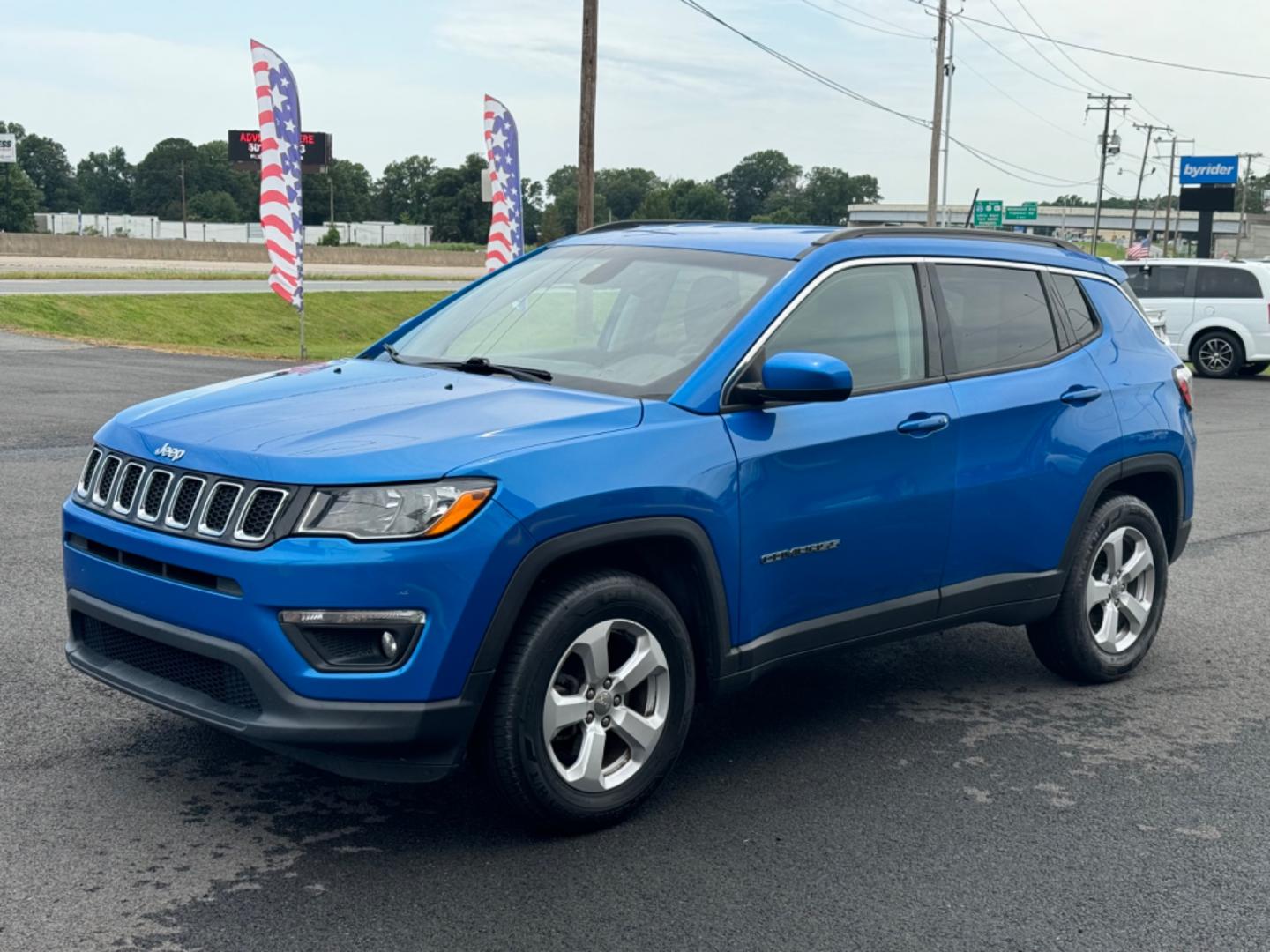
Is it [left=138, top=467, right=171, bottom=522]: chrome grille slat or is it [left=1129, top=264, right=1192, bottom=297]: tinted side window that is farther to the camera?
[left=1129, top=264, right=1192, bottom=297]: tinted side window

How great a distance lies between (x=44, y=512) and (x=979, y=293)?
6.08 m

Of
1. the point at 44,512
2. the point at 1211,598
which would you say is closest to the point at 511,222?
the point at 44,512

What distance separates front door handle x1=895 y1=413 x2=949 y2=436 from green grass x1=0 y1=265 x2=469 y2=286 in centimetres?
3840

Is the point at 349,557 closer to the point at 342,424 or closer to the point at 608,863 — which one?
the point at 342,424

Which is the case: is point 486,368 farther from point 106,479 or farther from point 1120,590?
point 1120,590

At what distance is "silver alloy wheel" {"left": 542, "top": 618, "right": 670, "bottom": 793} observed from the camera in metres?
4.13

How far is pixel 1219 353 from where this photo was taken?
82.8 feet

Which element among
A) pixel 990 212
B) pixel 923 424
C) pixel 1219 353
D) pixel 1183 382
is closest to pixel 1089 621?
pixel 1183 382

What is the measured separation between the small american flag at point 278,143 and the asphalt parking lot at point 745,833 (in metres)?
17.1

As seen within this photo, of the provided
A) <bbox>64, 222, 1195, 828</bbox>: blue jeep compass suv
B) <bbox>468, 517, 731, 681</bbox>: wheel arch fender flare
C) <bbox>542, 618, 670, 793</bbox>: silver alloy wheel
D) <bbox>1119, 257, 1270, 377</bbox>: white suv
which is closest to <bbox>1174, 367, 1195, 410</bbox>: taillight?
<bbox>64, 222, 1195, 828</bbox>: blue jeep compass suv

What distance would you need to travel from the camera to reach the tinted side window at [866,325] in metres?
4.91

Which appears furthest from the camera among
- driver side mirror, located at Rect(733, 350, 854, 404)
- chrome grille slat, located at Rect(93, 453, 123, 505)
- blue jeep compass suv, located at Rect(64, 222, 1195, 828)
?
driver side mirror, located at Rect(733, 350, 854, 404)

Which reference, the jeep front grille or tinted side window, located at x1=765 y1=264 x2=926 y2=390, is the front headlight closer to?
the jeep front grille

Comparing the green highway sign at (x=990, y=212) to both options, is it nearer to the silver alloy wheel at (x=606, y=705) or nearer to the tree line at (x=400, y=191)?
the tree line at (x=400, y=191)
